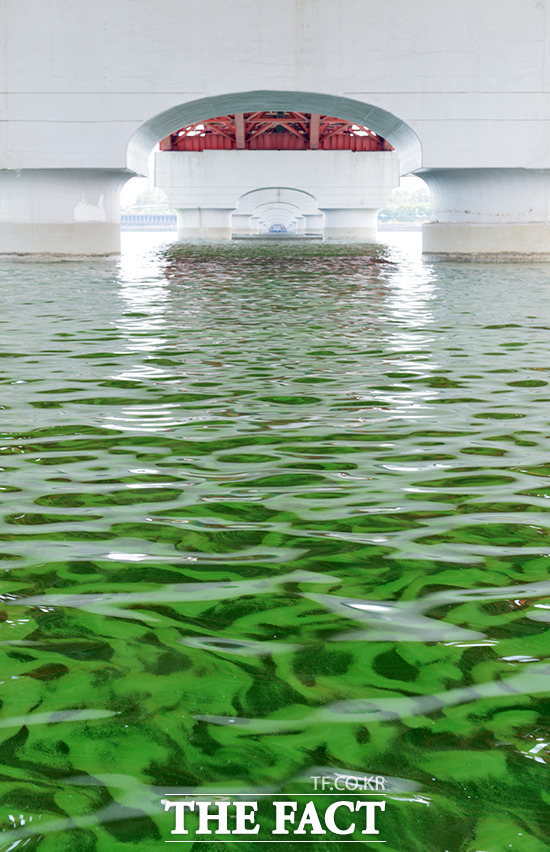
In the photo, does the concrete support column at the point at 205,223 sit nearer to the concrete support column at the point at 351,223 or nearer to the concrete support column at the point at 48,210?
the concrete support column at the point at 351,223

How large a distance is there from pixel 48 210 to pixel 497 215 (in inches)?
563

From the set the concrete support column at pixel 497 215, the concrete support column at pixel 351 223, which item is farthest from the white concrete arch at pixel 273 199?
the concrete support column at pixel 497 215

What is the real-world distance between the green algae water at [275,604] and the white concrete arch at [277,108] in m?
22.0

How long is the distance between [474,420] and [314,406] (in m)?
1.31

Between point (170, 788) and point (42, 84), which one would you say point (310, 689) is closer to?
point (170, 788)

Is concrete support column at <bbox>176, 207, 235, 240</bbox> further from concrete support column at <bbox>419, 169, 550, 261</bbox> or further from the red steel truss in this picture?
concrete support column at <bbox>419, 169, 550, 261</bbox>

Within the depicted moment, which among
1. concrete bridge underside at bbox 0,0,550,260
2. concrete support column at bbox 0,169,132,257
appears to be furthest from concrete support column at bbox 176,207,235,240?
concrete bridge underside at bbox 0,0,550,260

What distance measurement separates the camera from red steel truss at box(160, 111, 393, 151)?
2313 inches

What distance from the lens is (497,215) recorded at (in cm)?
2977

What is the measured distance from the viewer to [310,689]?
3.08 m

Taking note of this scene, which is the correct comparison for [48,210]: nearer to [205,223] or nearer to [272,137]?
[272,137]

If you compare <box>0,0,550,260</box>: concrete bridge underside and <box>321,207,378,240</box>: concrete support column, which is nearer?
<box>0,0,550,260</box>: concrete bridge underside

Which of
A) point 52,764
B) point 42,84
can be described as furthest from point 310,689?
point 42,84

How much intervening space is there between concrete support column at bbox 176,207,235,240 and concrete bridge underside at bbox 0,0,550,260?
130 ft
